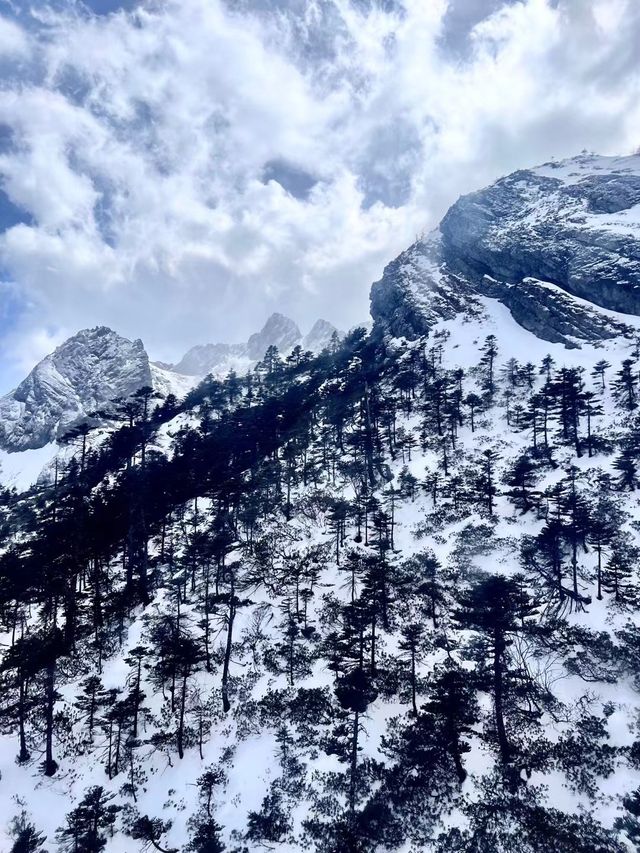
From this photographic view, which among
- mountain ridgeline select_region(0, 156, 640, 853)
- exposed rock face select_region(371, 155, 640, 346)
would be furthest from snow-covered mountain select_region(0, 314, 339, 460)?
exposed rock face select_region(371, 155, 640, 346)

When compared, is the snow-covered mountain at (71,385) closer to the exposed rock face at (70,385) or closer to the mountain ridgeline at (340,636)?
the exposed rock face at (70,385)

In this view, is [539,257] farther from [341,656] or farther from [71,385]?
[71,385]

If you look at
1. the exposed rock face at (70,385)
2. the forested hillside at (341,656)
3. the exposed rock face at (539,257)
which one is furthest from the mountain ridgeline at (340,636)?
the exposed rock face at (70,385)

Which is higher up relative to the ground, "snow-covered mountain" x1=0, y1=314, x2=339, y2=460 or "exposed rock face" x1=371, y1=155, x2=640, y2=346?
"exposed rock face" x1=371, y1=155, x2=640, y2=346

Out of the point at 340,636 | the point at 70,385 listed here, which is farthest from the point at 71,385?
the point at 340,636

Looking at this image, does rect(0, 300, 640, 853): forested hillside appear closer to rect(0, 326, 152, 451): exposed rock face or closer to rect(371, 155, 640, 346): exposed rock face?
rect(371, 155, 640, 346): exposed rock face
